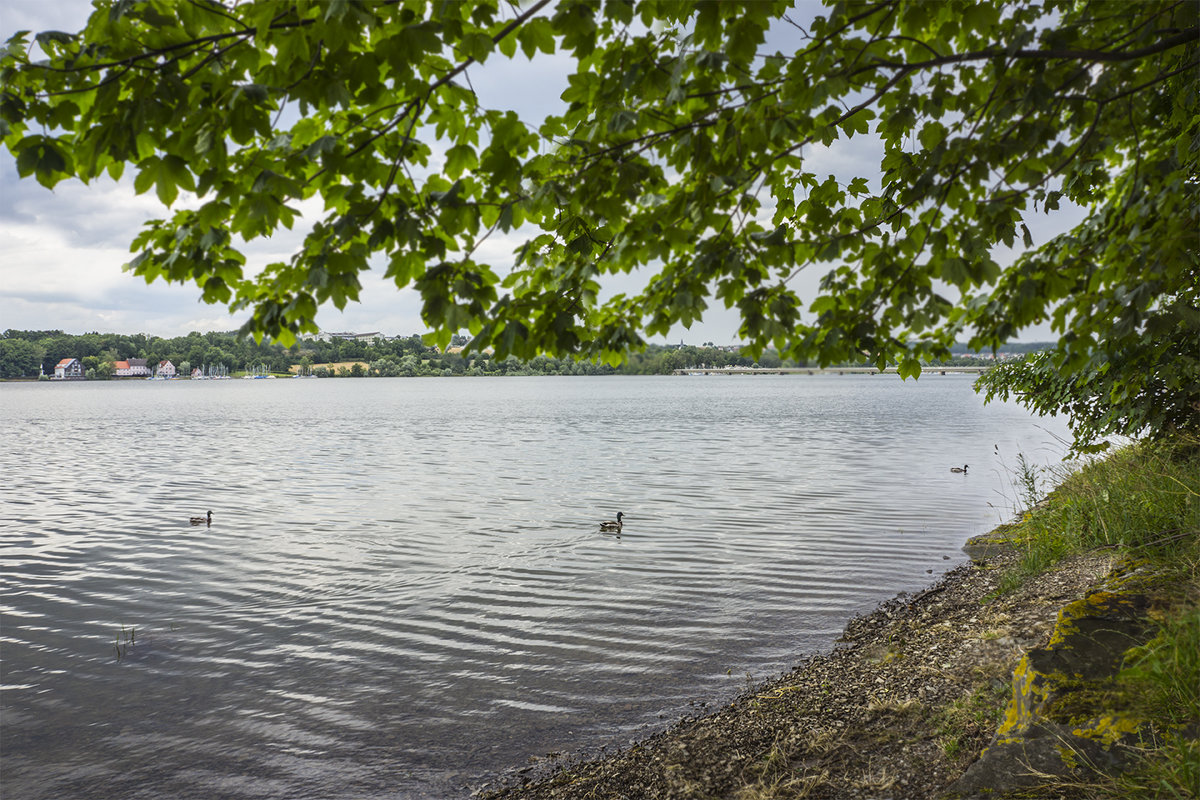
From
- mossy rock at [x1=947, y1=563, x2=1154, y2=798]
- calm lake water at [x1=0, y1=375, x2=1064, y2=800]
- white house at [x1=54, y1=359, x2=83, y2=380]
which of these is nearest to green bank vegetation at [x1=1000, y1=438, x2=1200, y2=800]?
mossy rock at [x1=947, y1=563, x2=1154, y2=798]

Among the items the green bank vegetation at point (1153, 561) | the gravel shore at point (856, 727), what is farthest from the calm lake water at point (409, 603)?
the green bank vegetation at point (1153, 561)

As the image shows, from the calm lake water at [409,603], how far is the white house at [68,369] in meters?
185

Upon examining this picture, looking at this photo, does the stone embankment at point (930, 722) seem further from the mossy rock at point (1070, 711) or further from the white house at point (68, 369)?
the white house at point (68, 369)

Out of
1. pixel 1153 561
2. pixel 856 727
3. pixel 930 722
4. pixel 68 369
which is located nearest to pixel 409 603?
pixel 856 727

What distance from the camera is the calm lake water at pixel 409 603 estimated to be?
7.64 metres

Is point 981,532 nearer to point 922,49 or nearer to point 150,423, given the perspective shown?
point 922,49

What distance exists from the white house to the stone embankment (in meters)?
211

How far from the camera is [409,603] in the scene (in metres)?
12.0

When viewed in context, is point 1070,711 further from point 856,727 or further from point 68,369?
point 68,369

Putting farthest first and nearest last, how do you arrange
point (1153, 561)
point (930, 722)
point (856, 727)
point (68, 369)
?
1. point (68, 369)
2. point (1153, 561)
3. point (856, 727)
4. point (930, 722)

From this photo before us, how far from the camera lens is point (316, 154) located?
3836 millimetres

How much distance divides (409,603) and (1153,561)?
32.0ft

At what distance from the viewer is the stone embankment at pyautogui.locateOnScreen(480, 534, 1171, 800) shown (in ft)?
15.4

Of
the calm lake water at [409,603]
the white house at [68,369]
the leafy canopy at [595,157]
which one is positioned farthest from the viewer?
the white house at [68,369]
